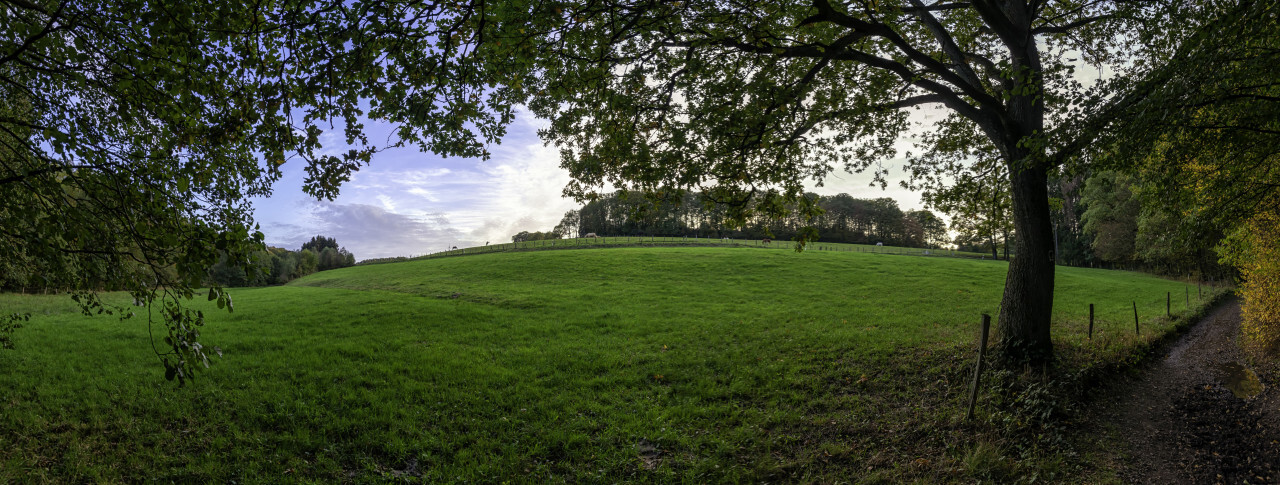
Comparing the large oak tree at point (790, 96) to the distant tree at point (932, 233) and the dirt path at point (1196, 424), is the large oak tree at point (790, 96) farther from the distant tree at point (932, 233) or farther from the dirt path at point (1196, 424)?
the distant tree at point (932, 233)

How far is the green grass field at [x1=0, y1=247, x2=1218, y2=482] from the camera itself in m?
6.57

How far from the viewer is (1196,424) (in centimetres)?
822

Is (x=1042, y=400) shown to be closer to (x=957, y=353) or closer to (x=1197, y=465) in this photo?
(x=1197, y=465)

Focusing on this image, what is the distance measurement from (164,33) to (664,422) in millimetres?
8080

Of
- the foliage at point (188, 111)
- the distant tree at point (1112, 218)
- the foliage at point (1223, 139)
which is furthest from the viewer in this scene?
the distant tree at point (1112, 218)

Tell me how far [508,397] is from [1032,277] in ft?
35.4

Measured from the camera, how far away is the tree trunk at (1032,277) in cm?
939

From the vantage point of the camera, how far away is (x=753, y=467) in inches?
263

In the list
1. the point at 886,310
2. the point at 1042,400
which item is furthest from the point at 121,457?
the point at 886,310

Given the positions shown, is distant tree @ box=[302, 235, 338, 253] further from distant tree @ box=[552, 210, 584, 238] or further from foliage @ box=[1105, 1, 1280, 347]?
foliage @ box=[1105, 1, 1280, 347]

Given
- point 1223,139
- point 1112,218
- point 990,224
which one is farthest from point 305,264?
point 1112,218

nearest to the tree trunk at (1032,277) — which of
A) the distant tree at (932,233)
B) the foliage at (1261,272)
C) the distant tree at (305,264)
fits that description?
the foliage at (1261,272)

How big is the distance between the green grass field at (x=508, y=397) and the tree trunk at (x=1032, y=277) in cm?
110

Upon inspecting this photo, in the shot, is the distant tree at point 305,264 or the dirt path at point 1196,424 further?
the distant tree at point 305,264
